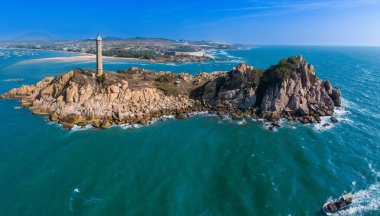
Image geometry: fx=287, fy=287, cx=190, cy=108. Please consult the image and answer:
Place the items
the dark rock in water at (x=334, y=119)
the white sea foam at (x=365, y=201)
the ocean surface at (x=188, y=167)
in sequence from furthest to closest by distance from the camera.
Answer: the dark rock in water at (x=334, y=119) < the ocean surface at (x=188, y=167) < the white sea foam at (x=365, y=201)

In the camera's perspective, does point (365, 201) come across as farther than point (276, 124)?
No

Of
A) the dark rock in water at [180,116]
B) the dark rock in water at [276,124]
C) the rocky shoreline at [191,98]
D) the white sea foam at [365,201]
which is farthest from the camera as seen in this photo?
the dark rock in water at [180,116]

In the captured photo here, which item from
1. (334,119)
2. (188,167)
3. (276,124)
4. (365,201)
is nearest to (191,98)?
(276,124)

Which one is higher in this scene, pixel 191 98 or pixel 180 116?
pixel 191 98

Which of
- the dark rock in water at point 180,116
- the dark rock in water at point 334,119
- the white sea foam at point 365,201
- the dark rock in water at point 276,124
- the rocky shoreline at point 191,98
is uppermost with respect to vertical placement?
the rocky shoreline at point 191,98

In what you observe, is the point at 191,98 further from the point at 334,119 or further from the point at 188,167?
the point at 188,167

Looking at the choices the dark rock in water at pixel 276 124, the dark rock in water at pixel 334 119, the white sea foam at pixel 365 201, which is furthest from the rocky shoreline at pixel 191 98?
the white sea foam at pixel 365 201

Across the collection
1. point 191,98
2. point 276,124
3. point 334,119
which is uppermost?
point 191,98

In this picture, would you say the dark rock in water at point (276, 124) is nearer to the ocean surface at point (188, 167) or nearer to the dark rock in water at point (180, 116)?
the ocean surface at point (188, 167)
